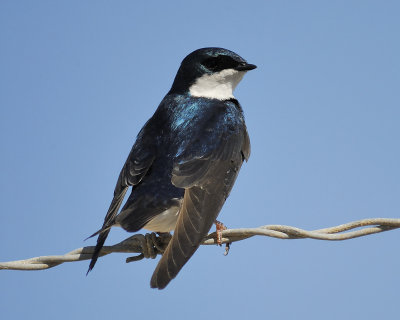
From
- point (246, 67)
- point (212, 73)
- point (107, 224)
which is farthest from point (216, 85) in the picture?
point (107, 224)

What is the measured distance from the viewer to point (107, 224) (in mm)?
3396

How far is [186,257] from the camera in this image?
10.1 feet

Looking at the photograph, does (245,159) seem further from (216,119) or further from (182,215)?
(182,215)

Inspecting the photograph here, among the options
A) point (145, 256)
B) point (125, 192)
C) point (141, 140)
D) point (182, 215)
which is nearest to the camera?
point (145, 256)

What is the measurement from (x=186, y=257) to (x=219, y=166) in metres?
0.88

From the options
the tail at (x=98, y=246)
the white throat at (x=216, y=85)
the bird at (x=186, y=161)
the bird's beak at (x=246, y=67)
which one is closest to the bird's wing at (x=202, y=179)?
the bird at (x=186, y=161)

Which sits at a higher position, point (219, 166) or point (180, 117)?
point (180, 117)

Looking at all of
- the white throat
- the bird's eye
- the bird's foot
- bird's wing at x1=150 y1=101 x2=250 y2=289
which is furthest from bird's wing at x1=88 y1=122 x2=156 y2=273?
the bird's eye

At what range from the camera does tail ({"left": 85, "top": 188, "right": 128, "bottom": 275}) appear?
9.62 ft

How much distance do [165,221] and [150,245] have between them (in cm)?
42

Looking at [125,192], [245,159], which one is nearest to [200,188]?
[125,192]

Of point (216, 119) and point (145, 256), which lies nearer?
point (145, 256)

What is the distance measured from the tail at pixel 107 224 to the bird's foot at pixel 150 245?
17 cm

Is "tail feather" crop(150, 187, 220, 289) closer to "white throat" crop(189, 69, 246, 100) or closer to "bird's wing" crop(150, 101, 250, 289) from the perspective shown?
"bird's wing" crop(150, 101, 250, 289)
